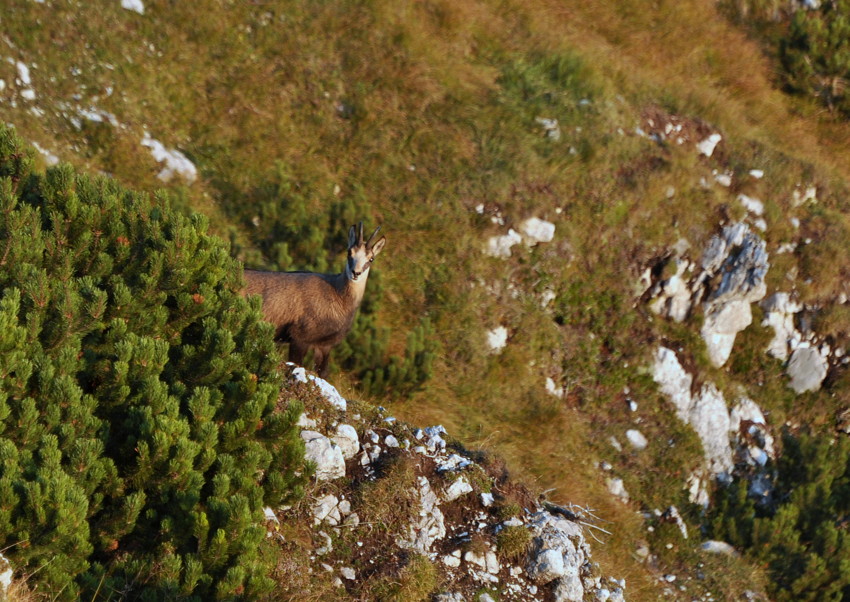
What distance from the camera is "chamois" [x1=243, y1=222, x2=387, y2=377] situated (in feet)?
34.0

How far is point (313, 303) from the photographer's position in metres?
10.5

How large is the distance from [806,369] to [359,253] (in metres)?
9.48

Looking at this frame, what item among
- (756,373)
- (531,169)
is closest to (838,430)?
(756,373)

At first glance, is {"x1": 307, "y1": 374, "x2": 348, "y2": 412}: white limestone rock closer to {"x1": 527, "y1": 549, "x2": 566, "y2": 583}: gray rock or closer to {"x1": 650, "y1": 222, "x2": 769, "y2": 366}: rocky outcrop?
{"x1": 527, "y1": 549, "x2": 566, "y2": 583}: gray rock

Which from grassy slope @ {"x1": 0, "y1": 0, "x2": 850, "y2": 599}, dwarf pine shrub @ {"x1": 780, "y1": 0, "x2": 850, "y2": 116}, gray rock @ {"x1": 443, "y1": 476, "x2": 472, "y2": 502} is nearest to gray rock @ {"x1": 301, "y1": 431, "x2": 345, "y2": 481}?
gray rock @ {"x1": 443, "y1": 476, "x2": 472, "y2": 502}

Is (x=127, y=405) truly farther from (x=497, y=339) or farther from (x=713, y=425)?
(x=713, y=425)

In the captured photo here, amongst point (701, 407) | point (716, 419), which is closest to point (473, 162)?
point (701, 407)

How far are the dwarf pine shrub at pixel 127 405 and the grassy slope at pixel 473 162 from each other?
17.9 feet

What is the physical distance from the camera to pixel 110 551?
237 inches

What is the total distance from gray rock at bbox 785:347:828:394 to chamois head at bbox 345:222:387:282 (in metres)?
9.02

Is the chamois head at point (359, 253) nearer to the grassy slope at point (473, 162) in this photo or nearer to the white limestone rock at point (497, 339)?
the grassy slope at point (473, 162)

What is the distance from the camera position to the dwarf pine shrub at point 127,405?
5.56 metres

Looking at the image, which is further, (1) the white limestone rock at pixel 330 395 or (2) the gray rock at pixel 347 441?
(1) the white limestone rock at pixel 330 395

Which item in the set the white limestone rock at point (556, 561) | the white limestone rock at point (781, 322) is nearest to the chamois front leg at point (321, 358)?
the white limestone rock at point (556, 561)
